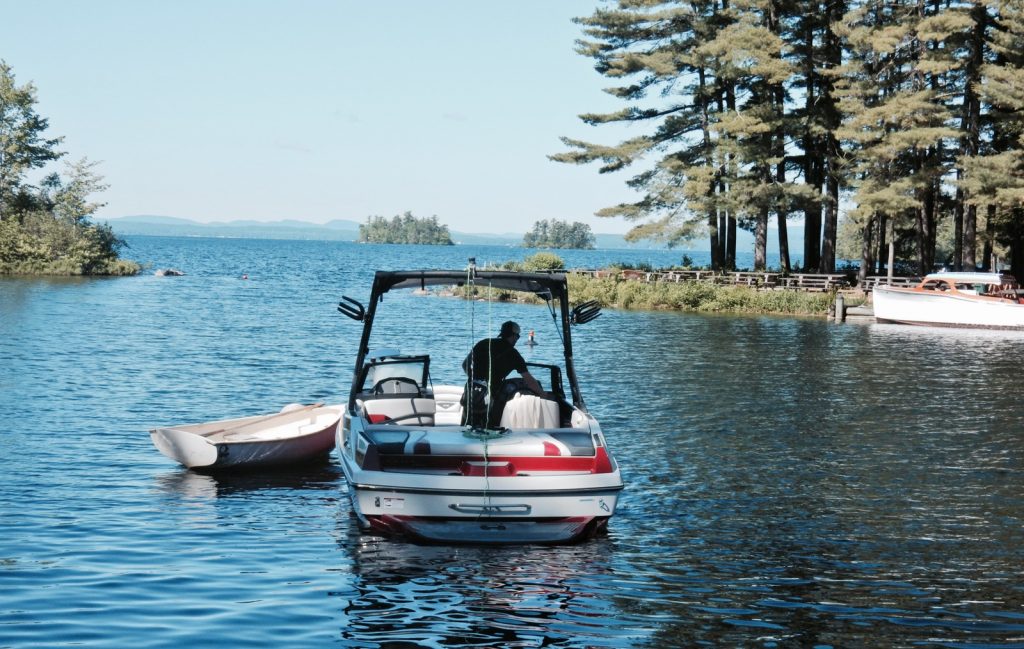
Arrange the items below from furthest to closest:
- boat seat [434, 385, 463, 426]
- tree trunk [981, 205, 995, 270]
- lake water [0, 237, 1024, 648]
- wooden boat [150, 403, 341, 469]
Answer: tree trunk [981, 205, 995, 270]
wooden boat [150, 403, 341, 469]
boat seat [434, 385, 463, 426]
lake water [0, 237, 1024, 648]

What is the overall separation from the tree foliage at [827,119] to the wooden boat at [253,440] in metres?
38.1

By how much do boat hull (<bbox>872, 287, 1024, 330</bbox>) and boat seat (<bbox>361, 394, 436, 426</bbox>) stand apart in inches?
1594

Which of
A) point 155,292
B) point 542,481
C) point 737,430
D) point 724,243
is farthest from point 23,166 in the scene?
point 542,481

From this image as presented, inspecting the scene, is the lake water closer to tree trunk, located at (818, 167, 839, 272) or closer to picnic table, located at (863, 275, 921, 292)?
picnic table, located at (863, 275, 921, 292)

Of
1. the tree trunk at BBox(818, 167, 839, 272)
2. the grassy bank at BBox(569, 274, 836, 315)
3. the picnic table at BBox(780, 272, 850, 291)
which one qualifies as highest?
the tree trunk at BBox(818, 167, 839, 272)

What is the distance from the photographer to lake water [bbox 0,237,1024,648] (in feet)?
34.4

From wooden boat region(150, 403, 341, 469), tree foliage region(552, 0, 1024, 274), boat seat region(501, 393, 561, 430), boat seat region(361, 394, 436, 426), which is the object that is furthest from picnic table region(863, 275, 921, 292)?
boat seat region(501, 393, 561, 430)

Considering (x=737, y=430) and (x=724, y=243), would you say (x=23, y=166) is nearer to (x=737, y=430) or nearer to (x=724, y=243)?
(x=724, y=243)

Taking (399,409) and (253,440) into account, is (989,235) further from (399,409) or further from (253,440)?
(399,409)

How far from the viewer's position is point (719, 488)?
17297mm

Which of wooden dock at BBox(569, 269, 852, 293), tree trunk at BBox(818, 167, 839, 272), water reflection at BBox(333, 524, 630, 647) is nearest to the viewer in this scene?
water reflection at BBox(333, 524, 630, 647)

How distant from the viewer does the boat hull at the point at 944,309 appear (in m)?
49.9

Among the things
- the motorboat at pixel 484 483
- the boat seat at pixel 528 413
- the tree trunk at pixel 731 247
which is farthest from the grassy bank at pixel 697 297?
the motorboat at pixel 484 483

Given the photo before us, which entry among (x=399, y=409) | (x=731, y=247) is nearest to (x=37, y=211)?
(x=731, y=247)
